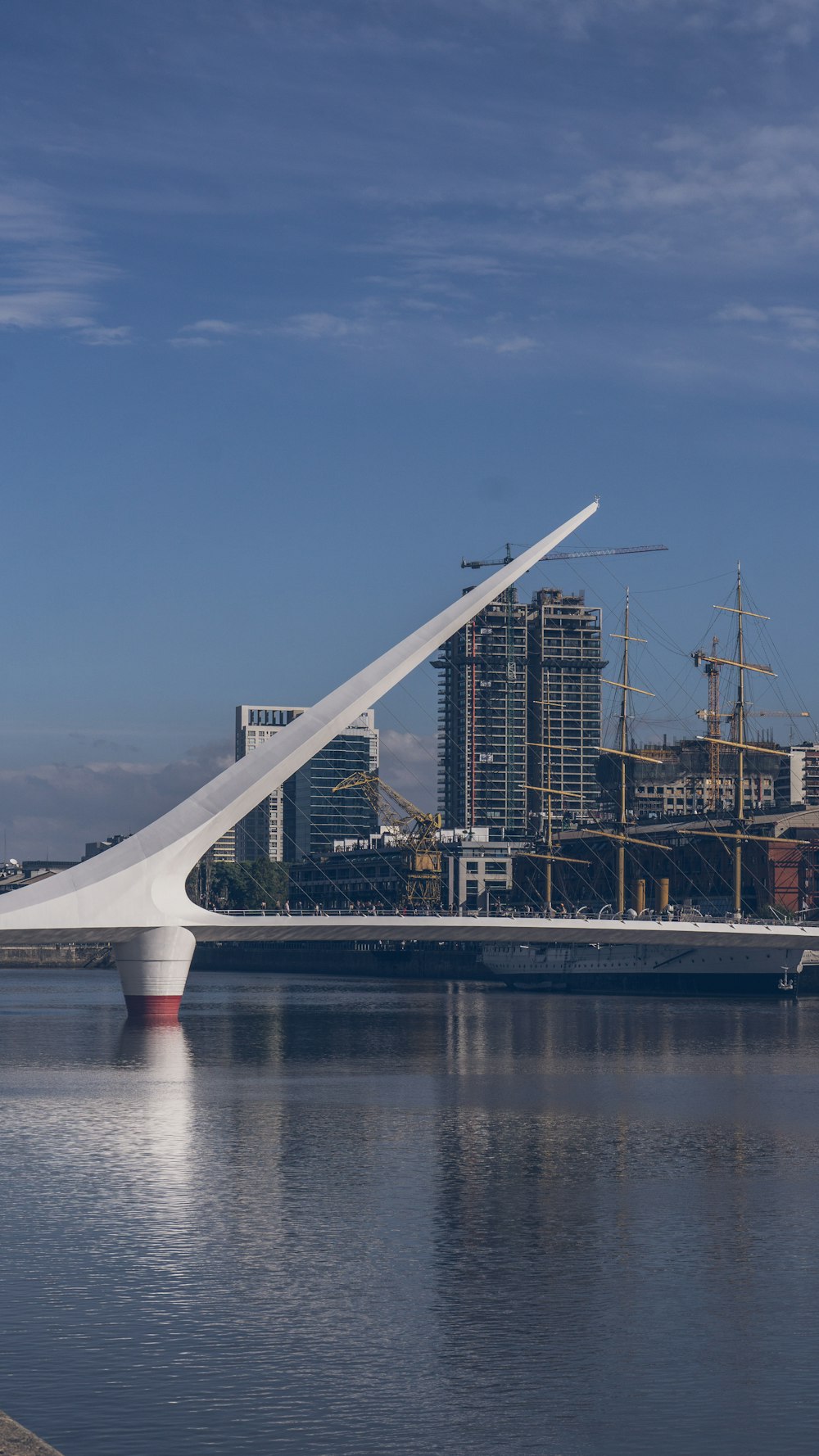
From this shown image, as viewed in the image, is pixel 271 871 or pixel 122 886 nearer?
pixel 122 886

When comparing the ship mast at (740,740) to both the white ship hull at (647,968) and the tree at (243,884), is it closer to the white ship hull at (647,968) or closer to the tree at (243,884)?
the white ship hull at (647,968)

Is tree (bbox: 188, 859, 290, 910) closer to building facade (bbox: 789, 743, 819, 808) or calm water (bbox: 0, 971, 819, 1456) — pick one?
building facade (bbox: 789, 743, 819, 808)

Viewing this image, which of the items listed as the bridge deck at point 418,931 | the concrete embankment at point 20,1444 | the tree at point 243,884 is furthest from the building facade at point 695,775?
the concrete embankment at point 20,1444

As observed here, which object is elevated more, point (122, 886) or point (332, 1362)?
point (122, 886)

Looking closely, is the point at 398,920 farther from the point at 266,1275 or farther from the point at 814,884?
the point at 814,884

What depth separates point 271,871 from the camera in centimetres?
16088

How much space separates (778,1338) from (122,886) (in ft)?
147

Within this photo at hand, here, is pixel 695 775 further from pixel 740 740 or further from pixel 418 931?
pixel 418 931

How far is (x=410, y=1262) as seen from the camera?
19.7m

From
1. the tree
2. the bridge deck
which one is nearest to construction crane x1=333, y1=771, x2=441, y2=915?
the tree

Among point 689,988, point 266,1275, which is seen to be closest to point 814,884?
point 689,988

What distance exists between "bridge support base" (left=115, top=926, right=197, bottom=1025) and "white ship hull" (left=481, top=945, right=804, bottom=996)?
4375 cm

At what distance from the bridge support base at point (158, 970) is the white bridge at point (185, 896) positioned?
29mm

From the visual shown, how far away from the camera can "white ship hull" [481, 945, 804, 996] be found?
95.1 metres
